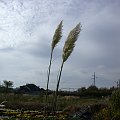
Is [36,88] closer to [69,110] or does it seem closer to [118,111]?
[69,110]

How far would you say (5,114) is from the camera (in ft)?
66.8

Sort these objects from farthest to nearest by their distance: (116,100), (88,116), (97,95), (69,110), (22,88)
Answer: (22,88) → (97,95) → (69,110) → (88,116) → (116,100)

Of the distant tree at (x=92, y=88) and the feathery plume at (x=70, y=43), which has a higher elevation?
the distant tree at (x=92, y=88)

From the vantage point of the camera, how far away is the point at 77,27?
11.1 m

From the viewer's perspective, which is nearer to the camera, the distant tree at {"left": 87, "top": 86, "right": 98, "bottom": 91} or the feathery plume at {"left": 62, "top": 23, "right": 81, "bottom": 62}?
the feathery plume at {"left": 62, "top": 23, "right": 81, "bottom": 62}

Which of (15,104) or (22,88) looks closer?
(15,104)

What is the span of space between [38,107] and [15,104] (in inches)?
66.8

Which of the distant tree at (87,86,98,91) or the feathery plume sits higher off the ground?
the distant tree at (87,86,98,91)

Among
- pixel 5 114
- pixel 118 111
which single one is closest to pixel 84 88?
pixel 5 114

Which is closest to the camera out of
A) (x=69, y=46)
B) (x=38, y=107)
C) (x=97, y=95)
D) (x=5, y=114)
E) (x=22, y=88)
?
(x=69, y=46)

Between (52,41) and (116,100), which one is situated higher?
(52,41)

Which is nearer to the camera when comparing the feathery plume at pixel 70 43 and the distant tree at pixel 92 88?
the feathery plume at pixel 70 43

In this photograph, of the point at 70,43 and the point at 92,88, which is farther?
the point at 92,88

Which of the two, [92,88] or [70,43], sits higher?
[92,88]
